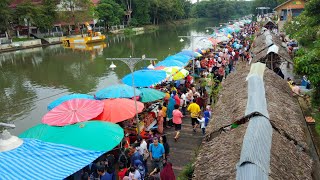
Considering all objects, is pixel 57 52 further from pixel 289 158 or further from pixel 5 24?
pixel 289 158

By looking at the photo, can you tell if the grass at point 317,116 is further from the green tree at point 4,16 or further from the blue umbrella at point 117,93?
the green tree at point 4,16

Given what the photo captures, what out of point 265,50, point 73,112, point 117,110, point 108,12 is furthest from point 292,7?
point 73,112

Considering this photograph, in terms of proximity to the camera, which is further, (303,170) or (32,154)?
(303,170)

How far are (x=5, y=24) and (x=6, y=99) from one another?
92.7 feet

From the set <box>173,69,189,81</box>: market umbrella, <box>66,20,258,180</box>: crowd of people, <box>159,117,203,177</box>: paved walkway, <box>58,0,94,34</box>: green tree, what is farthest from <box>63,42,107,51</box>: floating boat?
<box>159,117,203,177</box>: paved walkway

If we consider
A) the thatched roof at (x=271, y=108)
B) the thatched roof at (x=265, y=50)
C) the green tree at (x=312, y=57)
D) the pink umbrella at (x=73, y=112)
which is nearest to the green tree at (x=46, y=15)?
the thatched roof at (x=265, y=50)

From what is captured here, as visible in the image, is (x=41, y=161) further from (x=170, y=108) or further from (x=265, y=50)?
(x=265, y=50)

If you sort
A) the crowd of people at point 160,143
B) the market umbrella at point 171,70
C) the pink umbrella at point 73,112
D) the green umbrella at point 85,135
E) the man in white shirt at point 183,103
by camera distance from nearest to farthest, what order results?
1. the crowd of people at point 160,143
2. the green umbrella at point 85,135
3. the pink umbrella at point 73,112
4. the man in white shirt at point 183,103
5. the market umbrella at point 171,70

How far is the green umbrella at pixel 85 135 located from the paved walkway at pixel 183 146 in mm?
2081

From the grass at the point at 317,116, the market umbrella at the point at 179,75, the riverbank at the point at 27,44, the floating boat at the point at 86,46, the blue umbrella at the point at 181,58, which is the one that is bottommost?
the grass at the point at 317,116

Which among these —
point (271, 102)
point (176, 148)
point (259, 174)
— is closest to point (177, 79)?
point (176, 148)

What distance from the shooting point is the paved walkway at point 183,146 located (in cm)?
911

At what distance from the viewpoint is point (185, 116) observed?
42.1ft

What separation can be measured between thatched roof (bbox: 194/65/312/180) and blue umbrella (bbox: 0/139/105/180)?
2.56 metres
